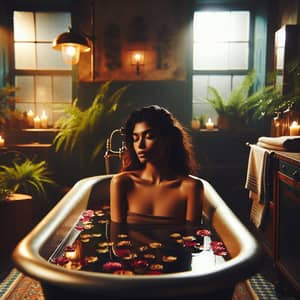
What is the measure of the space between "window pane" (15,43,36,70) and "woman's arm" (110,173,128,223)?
322cm

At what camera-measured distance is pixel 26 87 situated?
4.78 meters

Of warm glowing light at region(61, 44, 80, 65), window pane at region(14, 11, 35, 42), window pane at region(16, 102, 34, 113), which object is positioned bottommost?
window pane at region(16, 102, 34, 113)

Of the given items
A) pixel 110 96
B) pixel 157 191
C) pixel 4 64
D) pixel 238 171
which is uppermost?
pixel 4 64

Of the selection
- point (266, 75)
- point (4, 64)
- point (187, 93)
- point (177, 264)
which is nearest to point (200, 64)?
point (187, 93)

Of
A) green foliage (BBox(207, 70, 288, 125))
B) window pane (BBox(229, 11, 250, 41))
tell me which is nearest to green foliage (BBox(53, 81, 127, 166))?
green foliage (BBox(207, 70, 288, 125))

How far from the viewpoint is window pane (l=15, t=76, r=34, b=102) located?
4.78 metres

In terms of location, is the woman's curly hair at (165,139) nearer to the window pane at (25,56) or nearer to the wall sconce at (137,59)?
the wall sconce at (137,59)

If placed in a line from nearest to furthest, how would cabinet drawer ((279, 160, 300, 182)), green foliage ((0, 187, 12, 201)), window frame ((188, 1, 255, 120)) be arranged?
1. cabinet drawer ((279, 160, 300, 182))
2. green foliage ((0, 187, 12, 201))
3. window frame ((188, 1, 255, 120))

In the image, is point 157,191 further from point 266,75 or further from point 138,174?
point 266,75

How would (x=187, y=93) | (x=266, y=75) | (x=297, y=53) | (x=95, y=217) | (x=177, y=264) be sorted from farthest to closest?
(x=187, y=93) < (x=266, y=75) < (x=297, y=53) < (x=95, y=217) < (x=177, y=264)

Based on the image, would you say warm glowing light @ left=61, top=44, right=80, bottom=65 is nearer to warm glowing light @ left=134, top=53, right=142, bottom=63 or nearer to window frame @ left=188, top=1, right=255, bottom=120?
warm glowing light @ left=134, top=53, right=142, bottom=63

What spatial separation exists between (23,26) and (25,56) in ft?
1.12

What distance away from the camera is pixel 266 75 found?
14.2 feet

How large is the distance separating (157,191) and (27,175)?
6.97ft
